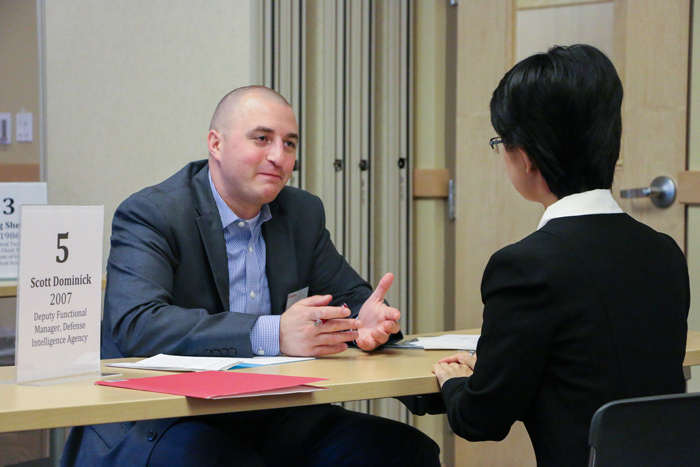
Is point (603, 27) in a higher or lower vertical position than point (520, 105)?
higher

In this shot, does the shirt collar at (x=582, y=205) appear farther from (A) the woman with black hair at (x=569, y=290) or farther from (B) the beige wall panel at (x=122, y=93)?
(B) the beige wall panel at (x=122, y=93)

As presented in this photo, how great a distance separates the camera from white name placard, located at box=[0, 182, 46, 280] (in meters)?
3.25

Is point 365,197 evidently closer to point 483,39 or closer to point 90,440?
point 483,39

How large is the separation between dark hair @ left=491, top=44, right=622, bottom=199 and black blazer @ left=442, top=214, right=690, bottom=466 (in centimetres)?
10

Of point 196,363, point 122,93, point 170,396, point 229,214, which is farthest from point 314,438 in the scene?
point 122,93

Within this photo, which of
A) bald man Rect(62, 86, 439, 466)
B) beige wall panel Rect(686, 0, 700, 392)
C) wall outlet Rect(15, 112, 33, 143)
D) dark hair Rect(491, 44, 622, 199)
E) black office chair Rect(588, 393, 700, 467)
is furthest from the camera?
wall outlet Rect(15, 112, 33, 143)

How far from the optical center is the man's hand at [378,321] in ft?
6.24

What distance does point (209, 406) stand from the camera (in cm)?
129

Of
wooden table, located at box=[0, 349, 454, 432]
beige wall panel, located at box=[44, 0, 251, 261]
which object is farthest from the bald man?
beige wall panel, located at box=[44, 0, 251, 261]

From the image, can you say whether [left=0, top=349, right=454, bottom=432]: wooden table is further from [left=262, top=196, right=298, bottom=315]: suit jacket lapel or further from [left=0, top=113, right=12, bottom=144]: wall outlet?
[left=0, top=113, right=12, bottom=144]: wall outlet

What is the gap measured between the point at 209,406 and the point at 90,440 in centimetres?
59

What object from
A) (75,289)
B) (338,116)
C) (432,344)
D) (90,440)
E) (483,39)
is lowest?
(90,440)

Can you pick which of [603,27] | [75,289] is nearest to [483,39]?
[603,27]

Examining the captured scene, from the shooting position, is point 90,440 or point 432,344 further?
point 432,344
